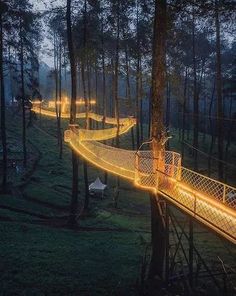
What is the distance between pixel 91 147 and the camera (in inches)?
651

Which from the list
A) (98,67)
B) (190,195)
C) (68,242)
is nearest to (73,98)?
(68,242)

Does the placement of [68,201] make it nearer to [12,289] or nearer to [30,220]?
[30,220]

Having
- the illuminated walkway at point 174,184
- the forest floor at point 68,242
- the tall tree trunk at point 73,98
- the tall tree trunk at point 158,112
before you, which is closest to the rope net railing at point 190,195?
the illuminated walkway at point 174,184

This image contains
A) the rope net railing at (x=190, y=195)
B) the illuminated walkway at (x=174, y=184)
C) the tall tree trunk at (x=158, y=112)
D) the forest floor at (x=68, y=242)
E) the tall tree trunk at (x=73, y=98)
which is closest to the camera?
the rope net railing at (x=190, y=195)

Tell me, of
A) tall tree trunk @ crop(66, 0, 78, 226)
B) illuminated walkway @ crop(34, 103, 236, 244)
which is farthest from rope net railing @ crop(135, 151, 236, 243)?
tall tree trunk @ crop(66, 0, 78, 226)

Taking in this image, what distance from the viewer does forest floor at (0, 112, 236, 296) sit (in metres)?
12.1

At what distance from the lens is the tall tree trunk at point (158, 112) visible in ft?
38.5

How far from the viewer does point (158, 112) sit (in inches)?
476

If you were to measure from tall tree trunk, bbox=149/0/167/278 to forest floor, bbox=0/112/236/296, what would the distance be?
1208mm

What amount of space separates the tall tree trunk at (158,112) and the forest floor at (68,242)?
121 centimetres

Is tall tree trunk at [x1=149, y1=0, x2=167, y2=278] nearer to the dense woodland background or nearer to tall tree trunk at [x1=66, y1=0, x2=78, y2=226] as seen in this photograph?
the dense woodland background

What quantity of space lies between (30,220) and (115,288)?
833 centimetres

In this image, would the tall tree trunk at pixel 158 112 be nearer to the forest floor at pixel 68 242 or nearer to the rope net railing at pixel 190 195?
the rope net railing at pixel 190 195

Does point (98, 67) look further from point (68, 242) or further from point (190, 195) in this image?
point (190, 195)
